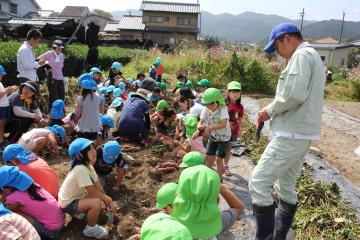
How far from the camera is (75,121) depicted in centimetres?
614

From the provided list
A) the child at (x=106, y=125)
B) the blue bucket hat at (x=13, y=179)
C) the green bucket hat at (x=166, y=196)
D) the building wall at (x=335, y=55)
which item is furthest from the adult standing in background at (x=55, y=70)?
the building wall at (x=335, y=55)

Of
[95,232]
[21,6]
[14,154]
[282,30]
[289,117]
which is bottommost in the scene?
[95,232]

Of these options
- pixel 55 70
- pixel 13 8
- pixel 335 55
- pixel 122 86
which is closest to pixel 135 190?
pixel 55 70

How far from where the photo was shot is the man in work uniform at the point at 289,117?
8.61 ft

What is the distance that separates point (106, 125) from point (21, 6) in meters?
40.7

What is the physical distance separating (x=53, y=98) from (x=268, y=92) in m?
8.70

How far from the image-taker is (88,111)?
17.0ft

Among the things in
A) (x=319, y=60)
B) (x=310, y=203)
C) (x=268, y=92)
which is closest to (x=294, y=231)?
(x=310, y=203)

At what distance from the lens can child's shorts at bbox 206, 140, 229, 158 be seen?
4535 millimetres

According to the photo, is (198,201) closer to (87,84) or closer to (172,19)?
(87,84)

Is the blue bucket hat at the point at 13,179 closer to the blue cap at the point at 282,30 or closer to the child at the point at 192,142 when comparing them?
the blue cap at the point at 282,30

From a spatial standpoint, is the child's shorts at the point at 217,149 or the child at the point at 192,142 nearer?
the child's shorts at the point at 217,149

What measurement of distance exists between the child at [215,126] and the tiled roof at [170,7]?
3901 centimetres

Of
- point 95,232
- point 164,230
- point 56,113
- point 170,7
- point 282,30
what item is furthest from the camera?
point 170,7
